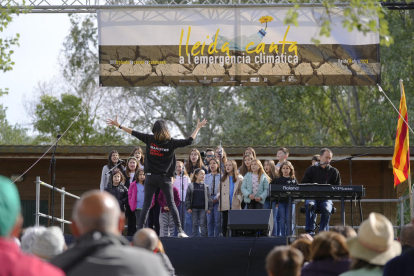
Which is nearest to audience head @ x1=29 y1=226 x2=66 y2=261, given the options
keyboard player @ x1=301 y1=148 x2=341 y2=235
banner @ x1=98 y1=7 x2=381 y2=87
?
keyboard player @ x1=301 y1=148 x2=341 y2=235

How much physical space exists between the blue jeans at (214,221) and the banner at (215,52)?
287 centimetres

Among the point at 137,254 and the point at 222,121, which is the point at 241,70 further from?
the point at 222,121

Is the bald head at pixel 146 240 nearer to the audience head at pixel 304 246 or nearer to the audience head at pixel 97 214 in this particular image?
the audience head at pixel 304 246

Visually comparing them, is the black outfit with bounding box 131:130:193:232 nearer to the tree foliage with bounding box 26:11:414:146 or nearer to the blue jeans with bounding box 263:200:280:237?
the blue jeans with bounding box 263:200:280:237

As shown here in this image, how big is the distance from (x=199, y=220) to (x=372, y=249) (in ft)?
23.1

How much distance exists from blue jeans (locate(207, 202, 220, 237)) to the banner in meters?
2.87

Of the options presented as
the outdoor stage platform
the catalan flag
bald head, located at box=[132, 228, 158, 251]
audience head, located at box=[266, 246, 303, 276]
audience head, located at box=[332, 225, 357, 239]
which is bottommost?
the outdoor stage platform

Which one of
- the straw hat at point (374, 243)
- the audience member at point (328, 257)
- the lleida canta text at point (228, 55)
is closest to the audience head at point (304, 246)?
the audience member at point (328, 257)

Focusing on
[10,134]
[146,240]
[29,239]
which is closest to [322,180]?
[146,240]

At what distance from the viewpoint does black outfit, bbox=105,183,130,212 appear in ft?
36.4

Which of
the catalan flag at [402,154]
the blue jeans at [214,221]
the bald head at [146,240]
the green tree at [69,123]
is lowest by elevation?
the blue jeans at [214,221]

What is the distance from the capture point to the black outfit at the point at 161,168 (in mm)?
9281

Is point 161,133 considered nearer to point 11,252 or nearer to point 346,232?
point 346,232

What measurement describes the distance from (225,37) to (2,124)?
3333cm
